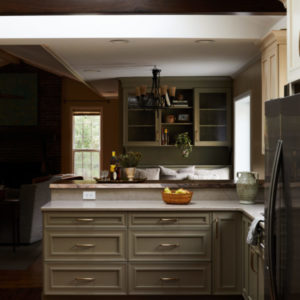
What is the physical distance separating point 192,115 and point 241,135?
1.06 metres

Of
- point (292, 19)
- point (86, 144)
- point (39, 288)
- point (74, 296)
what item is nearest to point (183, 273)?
point (74, 296)

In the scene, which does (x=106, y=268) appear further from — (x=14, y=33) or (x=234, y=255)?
(x=14, y=33)

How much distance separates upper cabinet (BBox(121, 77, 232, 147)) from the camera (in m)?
8.57

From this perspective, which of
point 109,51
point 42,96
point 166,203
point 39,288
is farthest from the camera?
point 42,96

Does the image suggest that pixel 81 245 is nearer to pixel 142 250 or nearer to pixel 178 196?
pixel 142 250

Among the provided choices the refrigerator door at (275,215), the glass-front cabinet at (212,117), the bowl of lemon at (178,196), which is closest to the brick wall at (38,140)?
the glass-front cabinet at (212,117)

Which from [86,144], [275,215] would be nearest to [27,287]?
[275,215]

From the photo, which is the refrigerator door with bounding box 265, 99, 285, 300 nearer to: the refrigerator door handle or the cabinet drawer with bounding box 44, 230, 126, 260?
the refrigerator door handle

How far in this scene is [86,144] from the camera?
12.0 m

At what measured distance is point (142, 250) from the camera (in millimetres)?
4027

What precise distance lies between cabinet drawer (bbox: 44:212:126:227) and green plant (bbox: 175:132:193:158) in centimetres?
461

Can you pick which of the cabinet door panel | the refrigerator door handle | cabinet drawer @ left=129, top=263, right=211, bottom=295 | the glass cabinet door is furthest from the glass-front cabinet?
the refrigerator door handle

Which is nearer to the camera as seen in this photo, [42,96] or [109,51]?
[109,51]

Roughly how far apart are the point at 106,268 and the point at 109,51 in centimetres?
293
